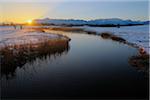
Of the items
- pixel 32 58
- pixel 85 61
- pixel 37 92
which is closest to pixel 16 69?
pixel 32 58

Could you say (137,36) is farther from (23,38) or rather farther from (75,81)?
(75,81)

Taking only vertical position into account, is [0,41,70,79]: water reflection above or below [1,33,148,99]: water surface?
above

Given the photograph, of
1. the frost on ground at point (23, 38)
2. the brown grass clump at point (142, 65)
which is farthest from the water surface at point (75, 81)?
the frost on ground at point (23, 38)

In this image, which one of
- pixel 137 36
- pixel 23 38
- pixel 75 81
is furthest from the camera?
pixel 137 36

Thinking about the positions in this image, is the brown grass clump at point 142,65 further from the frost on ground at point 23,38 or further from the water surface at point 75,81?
the frost on ground at point 23,38

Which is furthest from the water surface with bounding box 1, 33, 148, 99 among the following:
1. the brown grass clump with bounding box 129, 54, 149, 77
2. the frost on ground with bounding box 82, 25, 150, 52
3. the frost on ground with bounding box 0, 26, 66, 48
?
the frost on ground with bounding box 82, 25, 150, 52

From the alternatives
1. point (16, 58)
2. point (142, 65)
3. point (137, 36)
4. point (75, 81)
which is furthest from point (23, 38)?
point (137, 36)

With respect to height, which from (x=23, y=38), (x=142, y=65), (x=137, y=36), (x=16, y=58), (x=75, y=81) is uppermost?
(x=137, y=36)

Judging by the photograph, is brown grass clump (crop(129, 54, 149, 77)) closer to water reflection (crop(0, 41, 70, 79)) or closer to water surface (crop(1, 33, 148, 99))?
water surface (crop(1, 33, 148, 99))

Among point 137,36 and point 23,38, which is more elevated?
point 137,36

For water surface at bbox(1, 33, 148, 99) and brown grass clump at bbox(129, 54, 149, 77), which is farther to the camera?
brown grass clump at bbox(129, 54, 149, 77)

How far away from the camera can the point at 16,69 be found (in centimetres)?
1319

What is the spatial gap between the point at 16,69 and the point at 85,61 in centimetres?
553

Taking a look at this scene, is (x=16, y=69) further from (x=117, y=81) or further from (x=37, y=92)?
(x=117, y=81)
